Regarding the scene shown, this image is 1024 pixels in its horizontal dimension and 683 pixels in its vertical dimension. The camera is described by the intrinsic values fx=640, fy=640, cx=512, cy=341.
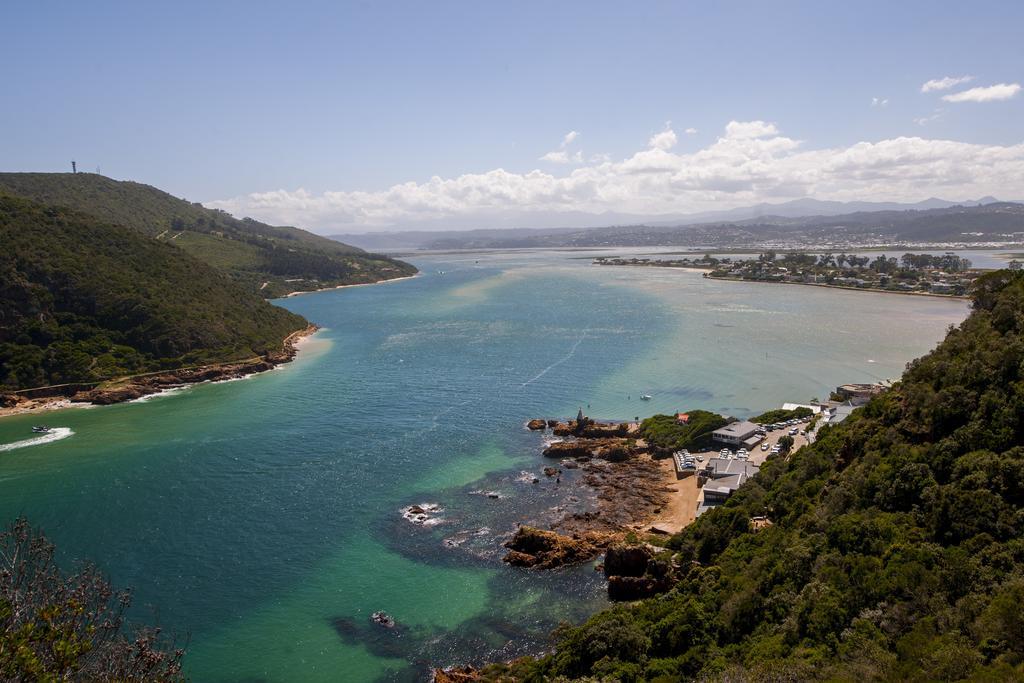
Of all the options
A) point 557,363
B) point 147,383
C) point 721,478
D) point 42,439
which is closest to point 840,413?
point 721,478

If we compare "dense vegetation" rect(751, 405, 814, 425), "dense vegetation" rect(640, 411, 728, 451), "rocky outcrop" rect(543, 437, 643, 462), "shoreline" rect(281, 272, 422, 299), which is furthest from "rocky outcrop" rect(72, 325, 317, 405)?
"shoreline" rect(281, 272, 422, 299)

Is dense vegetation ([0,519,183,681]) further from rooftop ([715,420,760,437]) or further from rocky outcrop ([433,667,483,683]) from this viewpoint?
rooftop ([715,420,760,437])

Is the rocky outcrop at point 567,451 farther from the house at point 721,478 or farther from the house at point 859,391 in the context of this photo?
the house at point 859,391

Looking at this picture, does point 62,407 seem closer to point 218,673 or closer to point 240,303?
point 240,303

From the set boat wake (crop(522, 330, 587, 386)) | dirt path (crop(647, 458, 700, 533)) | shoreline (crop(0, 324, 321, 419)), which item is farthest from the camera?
boat wake (crop(522, 330, 587, 386))

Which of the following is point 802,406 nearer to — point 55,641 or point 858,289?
point 55,641
